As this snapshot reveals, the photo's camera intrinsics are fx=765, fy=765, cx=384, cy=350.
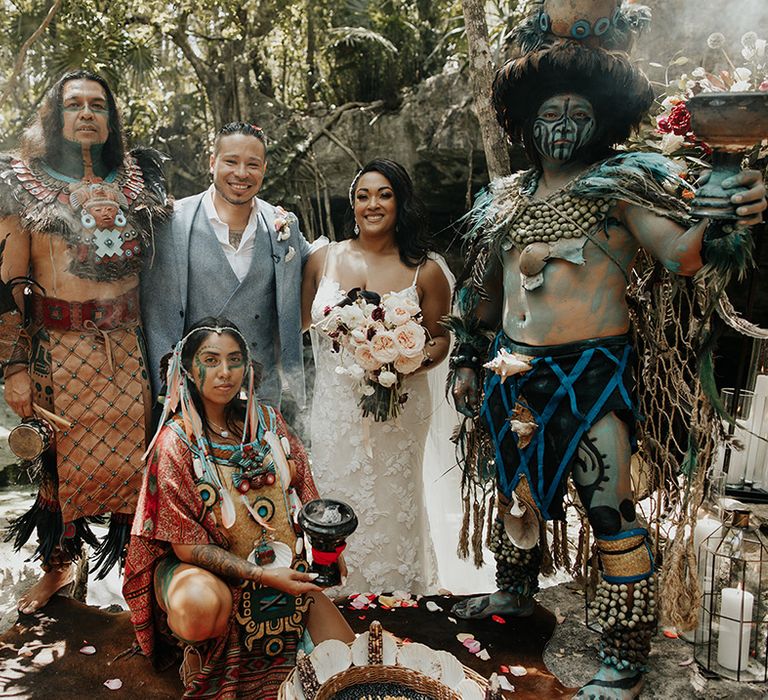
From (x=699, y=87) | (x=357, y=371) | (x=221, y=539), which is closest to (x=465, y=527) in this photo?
(x=357, y=371)

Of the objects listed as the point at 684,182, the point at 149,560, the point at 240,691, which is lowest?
the point at 240,691

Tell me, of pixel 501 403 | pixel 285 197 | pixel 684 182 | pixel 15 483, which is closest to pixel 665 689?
pixel 501 403

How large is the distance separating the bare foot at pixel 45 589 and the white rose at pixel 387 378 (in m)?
1.62

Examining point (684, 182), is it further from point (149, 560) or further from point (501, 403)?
point (149, 560)

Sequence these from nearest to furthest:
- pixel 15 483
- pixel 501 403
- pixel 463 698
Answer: pixel 463 698, pixel 501 403, pixel 15 483

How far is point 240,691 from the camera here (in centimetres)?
247

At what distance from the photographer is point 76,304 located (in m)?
3.13

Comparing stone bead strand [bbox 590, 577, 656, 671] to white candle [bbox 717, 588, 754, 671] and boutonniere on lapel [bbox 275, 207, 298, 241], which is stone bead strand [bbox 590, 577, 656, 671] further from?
boutonniere on lapel [bbox 275, 207, 298, 241]

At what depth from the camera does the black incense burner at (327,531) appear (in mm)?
2189

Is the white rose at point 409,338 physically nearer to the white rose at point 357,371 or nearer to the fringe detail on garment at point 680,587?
the white rose at point 357,371

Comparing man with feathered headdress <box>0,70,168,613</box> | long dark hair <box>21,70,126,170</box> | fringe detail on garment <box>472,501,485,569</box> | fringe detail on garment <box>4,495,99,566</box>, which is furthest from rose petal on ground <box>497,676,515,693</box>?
long dark hair <box>21,70,126,170</box>

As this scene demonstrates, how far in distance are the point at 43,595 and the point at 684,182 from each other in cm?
301

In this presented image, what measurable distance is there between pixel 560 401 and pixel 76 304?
1967 mm

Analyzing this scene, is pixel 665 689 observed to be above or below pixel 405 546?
below
